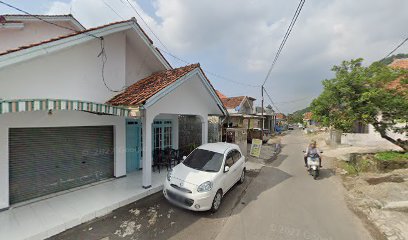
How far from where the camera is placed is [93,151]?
7.34 metres

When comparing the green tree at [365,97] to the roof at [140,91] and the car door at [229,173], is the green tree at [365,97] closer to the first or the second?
the car door at [229,173]

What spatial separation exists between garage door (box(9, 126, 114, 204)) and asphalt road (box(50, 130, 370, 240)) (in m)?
2.31

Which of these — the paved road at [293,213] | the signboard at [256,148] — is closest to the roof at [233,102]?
the signboard at [256,148]

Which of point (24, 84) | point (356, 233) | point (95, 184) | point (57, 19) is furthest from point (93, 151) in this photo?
point (356, 233)

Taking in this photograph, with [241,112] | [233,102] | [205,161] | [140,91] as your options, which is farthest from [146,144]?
[233,102]

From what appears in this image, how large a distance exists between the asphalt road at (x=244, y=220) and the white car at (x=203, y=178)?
1.32 ft

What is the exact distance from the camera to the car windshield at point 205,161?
6491mm

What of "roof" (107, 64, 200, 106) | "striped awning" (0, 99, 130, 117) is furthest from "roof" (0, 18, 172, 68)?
"roof" (107, 64, 200, 106)

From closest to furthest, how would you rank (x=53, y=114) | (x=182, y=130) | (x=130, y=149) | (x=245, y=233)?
(x=245, y=233)
(x=53, y=114)
(x=130, y=149)
(x=182, y=130)

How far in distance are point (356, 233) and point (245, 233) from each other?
2732 mm

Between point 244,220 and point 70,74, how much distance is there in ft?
22.3

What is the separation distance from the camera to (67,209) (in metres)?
5.51

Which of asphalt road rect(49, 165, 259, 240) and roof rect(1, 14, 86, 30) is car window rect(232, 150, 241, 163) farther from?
roof rect(1, 14, 86, 30)

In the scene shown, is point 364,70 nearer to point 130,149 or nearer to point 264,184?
point 264,184
